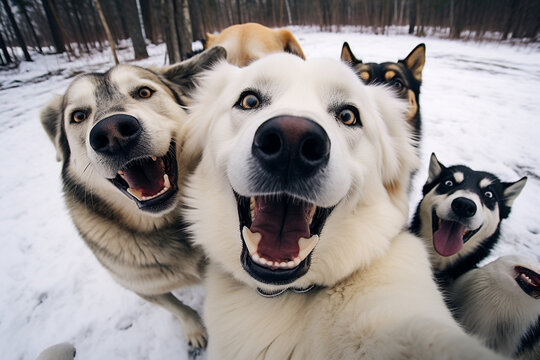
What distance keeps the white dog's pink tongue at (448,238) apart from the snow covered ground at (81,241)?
98 cm

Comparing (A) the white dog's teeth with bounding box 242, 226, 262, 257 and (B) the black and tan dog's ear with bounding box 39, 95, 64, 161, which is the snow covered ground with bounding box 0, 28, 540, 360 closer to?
(B) the black and tan dog's ear with bounding box 39, 95, 64, 161

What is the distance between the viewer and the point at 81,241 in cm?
337

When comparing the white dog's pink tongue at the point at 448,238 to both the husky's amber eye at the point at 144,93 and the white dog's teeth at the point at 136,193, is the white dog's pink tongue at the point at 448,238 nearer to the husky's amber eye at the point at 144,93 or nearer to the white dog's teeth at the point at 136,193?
the white dog's teeth at the point at 136,193

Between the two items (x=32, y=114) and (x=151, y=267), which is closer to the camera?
(x=151, y=267)

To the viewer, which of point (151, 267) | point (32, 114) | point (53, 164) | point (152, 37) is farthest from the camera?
point (152, 37)

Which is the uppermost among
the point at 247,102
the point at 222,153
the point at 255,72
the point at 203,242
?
the point at 255,72

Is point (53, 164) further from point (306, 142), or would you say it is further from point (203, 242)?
point (306, 142)

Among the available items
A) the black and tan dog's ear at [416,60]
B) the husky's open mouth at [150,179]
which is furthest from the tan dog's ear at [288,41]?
the husky's open mouth at [150,179]

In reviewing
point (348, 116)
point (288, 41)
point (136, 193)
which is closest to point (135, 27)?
point (288, 41)

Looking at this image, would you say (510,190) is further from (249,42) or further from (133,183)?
(249,42)

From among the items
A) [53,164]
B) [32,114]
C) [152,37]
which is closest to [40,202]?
[53,164]

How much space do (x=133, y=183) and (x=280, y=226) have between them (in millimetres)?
1149

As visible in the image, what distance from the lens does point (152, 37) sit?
18.2 meters

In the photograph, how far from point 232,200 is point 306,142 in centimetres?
64
